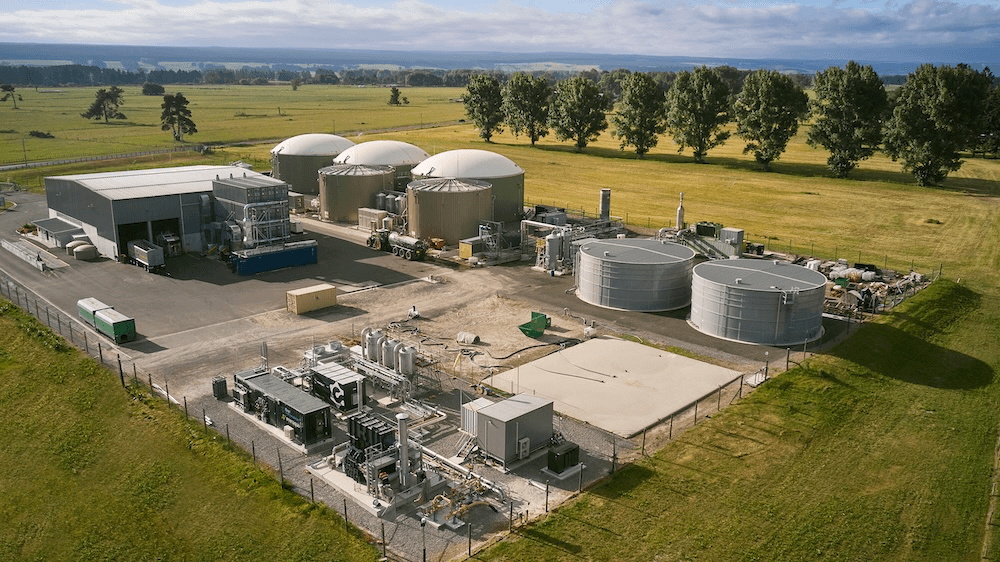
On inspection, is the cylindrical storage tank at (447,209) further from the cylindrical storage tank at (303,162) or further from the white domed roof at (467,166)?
the cylindrical storage tank at (303,162)

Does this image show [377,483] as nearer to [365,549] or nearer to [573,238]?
[365,549]

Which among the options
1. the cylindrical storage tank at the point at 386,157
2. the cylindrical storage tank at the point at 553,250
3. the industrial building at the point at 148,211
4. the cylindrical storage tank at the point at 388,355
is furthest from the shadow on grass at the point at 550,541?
the cylindrical storage tank at the point at 386,157

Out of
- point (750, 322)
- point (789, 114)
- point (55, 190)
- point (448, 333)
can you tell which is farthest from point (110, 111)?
point (750, 322)

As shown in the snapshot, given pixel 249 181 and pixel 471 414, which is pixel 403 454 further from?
pixel 249 181

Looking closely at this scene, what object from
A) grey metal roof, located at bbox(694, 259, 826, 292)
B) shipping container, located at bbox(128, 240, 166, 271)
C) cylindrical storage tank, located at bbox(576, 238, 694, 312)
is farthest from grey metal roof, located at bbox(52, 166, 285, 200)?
grey metal roof, located at bbox(694, 259, 826, 292)

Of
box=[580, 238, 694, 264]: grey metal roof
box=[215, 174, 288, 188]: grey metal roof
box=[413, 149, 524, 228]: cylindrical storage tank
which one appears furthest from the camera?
box=[413, 149, 524, 228]: cylindrical storage tank

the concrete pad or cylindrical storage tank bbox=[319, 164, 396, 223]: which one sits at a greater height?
cylindrical storage tank bbox=[319, 164, 396, 223]

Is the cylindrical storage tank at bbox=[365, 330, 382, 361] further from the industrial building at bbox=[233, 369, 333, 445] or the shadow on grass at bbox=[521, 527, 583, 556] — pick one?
the shadow on grass at bbox=[521, 527, 583, 556]
